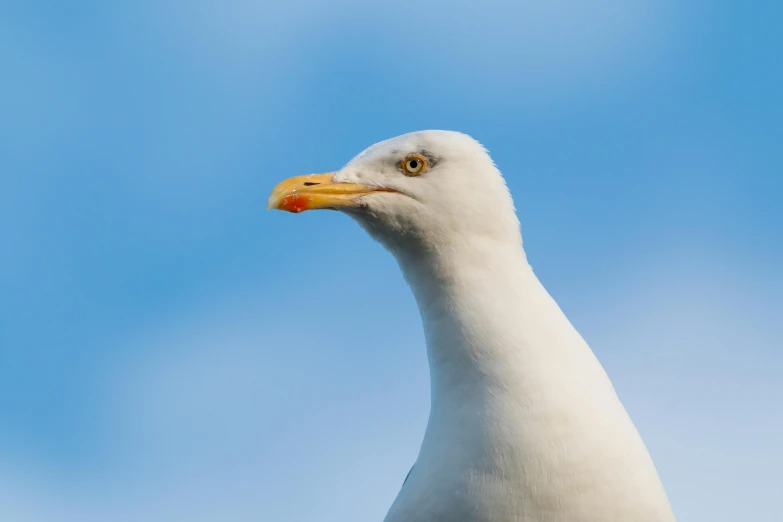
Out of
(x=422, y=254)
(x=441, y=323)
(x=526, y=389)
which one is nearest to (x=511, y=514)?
(x=526, y=389)

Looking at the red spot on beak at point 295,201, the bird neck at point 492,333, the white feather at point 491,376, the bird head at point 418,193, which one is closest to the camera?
the white feather at point 491,376

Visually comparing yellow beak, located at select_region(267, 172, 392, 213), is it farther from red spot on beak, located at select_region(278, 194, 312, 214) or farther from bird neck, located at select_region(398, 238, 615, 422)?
bird neck, located at select_region(398, 238, 615, 422)

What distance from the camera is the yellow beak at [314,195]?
211 inches

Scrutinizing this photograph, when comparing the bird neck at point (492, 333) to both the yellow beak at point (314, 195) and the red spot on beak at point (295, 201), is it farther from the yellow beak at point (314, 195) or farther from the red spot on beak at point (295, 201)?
the red spot on beak at point (295, 201)

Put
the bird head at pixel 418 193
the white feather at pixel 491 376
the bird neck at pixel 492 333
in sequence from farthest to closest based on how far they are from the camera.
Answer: the bird head at pixel 418 193, the bird neck at pixel 492 333, the white feather at pixel 491 376

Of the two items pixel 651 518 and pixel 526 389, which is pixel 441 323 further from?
pixel 651 518

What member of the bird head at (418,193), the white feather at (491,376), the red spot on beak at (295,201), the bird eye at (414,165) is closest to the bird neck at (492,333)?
the white feather at (491,376)

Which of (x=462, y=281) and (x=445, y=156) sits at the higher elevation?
(x=445, y=156)

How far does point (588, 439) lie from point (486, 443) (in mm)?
517

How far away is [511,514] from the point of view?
448 centimetres

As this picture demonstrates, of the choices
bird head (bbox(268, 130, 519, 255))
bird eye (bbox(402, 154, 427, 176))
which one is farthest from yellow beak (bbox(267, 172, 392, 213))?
bird eye (bbox(402, 154, 427, 176))

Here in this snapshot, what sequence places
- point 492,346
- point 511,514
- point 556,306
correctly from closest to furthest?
point 511,514
point 492,346
point 556,306

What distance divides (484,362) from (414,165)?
1341mm

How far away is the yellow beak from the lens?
17.6ft
